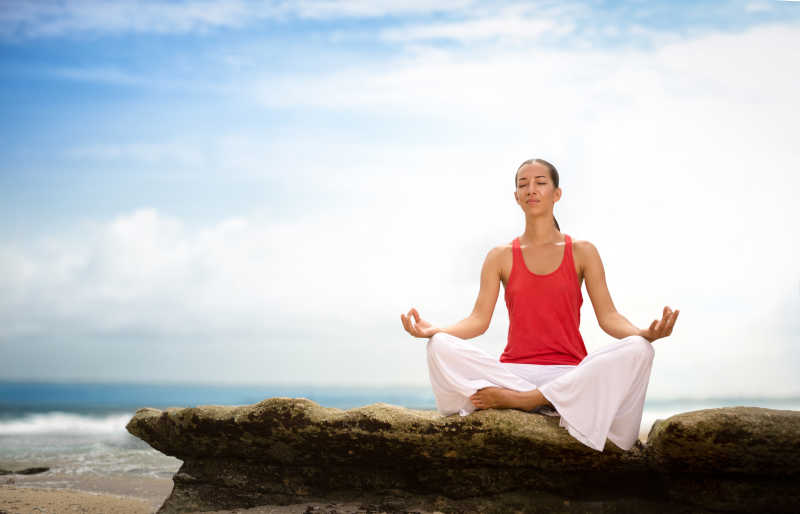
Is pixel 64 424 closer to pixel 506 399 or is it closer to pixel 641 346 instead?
pixel 506 399

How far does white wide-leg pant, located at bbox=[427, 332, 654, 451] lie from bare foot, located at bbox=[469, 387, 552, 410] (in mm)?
39

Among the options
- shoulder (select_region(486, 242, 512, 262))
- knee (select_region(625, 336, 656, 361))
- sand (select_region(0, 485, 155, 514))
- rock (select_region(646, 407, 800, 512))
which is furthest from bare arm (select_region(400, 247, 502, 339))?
sand (select_region(0, 485, 155, 514))

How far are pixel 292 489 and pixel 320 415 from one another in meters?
0.65

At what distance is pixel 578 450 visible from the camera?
4148mm

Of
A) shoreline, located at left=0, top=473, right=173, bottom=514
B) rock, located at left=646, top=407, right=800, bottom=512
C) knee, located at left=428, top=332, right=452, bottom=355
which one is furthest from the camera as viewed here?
shoreline, located at left=0, top=473, right=173, bottom=514

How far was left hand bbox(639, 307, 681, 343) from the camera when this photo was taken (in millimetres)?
3998

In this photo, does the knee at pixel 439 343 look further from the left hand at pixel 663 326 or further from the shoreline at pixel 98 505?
the left hand at pixel 663 326

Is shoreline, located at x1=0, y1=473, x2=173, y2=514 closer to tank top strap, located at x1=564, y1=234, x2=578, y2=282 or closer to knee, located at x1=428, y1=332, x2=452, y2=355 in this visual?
knee, located at x1=428, y1=332, x2=452, y2=355

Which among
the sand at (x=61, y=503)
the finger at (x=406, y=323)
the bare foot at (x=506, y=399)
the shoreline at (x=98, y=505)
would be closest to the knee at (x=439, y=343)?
the finger at (x=406, y=323)

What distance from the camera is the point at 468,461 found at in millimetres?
4398

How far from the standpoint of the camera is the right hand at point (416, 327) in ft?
14.7

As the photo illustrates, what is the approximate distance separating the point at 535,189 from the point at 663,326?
1.36 metres

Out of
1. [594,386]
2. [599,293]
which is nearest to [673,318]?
[594,386]

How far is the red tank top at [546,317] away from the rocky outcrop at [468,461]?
538 millimetres
